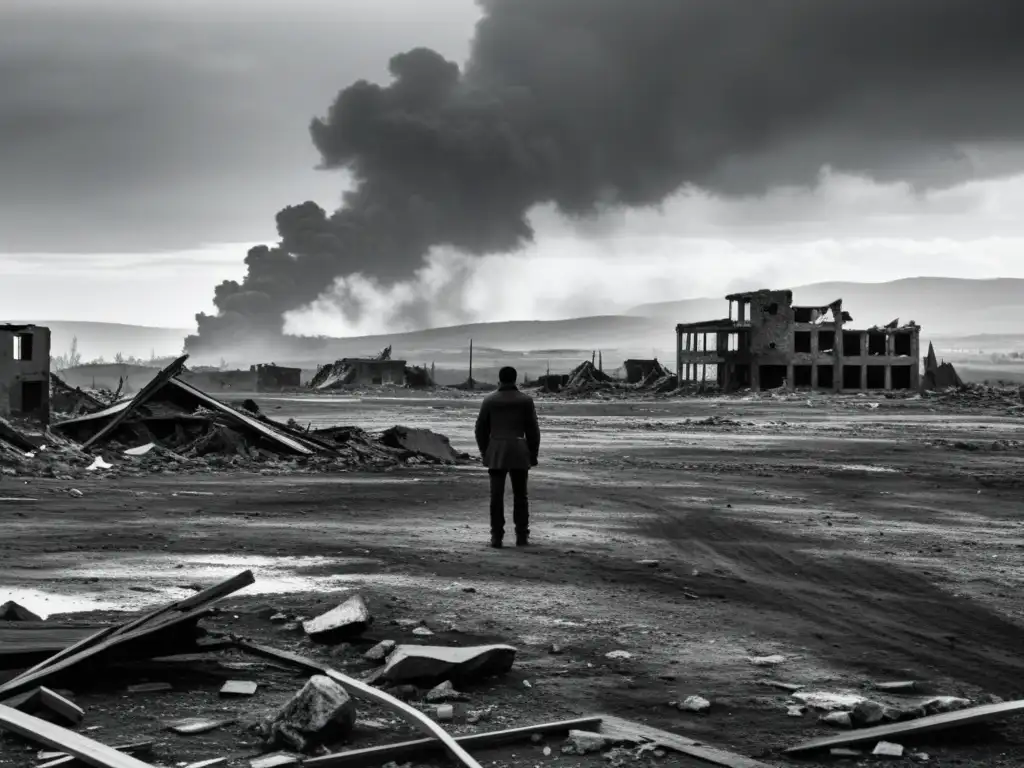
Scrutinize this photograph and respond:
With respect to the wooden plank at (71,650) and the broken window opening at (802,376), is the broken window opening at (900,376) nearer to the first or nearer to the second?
the broken window opening at (802,376)

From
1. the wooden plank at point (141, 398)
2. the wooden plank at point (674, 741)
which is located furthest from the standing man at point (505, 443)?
the wooden plank at point (141, 398)

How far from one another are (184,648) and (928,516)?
1147 centimetres

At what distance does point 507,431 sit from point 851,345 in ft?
260

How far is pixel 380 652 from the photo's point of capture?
7129 mm

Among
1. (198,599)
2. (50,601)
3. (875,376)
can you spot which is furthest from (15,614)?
(875,376)

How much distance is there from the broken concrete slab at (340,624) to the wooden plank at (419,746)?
2.05 meters

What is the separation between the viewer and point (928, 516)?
15.6 meters

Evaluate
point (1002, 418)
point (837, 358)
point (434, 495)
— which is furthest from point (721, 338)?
point (434, 495)

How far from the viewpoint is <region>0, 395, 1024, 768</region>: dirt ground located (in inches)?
243

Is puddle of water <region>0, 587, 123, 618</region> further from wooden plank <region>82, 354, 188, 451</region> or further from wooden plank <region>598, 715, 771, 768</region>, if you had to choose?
wooden plank <region>82, 354, 188, 451</region>

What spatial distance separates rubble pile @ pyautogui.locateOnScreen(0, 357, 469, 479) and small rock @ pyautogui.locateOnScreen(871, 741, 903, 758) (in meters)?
17.4

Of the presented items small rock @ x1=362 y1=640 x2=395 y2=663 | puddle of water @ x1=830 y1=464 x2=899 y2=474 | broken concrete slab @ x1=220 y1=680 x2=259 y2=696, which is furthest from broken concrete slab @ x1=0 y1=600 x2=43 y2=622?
puddle of water @ x1=830 y1=464 x2=899 y2=474

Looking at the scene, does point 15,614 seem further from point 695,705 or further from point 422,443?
point 422,443

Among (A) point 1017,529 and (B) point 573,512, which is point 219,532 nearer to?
(B) point 573,512
